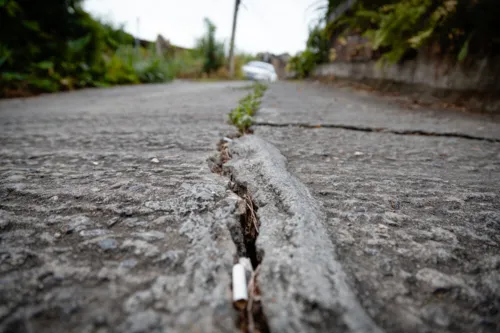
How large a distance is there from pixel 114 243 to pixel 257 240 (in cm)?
30

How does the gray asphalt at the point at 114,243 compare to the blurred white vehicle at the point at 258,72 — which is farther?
the blurred white vehicle at the point at 258,72

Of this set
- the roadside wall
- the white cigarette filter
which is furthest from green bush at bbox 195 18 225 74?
the white cigarette filter

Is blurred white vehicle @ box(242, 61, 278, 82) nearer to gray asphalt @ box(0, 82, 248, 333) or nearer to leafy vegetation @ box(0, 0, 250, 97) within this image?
leafy vegetation @ box(0, 0, 250, 97)

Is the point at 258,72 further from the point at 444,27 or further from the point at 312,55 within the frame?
the point at 444,27

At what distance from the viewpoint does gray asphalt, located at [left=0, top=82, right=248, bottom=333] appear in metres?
0.38

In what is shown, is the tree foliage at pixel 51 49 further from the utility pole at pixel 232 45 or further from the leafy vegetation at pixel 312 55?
the utility pole at pixel 232 45

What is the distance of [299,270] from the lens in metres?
0.45

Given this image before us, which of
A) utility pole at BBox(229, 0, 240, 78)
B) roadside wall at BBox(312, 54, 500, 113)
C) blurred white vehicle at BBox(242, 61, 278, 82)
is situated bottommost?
roadside wall at BBox(312, 54, 500, 113)

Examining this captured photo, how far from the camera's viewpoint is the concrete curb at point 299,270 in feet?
1.23

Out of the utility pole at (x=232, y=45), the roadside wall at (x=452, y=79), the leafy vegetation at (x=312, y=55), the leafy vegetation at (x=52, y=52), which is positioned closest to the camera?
the roadside wall at (x=452, y=79)

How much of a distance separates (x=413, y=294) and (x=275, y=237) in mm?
260

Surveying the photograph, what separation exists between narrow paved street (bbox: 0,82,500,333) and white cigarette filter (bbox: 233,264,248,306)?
0.02 m

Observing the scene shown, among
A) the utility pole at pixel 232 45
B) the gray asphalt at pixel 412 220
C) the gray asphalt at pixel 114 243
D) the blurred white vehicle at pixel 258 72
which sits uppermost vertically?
the utility pole at pixel 232 45

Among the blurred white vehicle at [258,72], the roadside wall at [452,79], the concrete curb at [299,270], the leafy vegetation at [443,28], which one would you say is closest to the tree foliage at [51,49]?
the concrete curb at [299,270]
